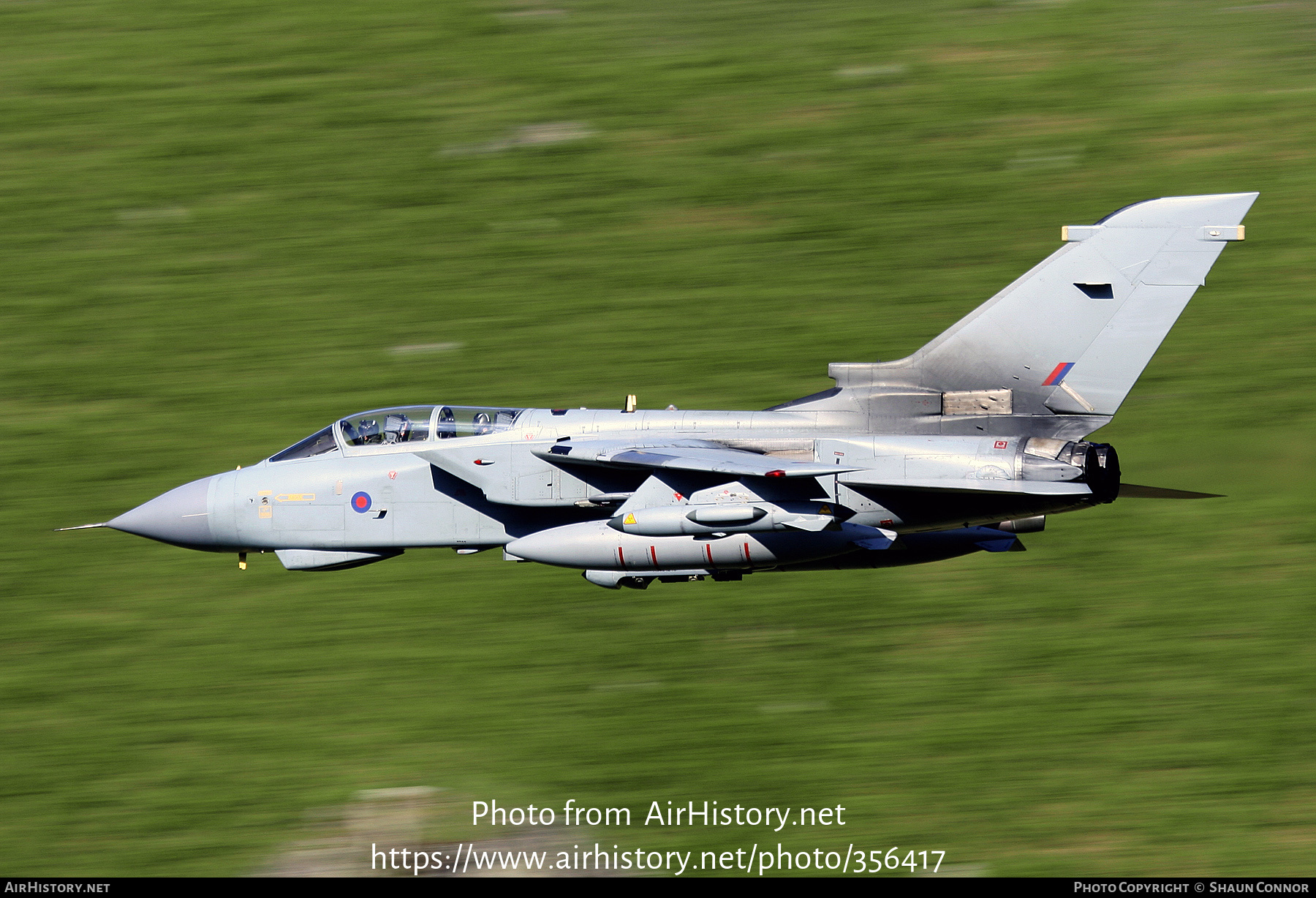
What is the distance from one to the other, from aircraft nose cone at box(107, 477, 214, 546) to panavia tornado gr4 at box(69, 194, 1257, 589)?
0.04 meters

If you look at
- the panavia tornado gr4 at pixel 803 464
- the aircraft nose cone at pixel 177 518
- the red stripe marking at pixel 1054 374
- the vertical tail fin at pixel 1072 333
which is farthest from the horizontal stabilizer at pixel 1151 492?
the aircraft nose cone at pixel 177 518

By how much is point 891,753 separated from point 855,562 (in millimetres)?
3652

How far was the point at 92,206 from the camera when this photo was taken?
26.8 metres

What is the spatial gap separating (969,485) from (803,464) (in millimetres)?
1718

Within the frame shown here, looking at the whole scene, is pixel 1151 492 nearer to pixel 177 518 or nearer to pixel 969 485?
pixel 969 485

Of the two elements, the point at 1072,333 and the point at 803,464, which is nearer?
the point at 803,464

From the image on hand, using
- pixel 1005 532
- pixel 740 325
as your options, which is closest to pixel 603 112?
pixel 740 325

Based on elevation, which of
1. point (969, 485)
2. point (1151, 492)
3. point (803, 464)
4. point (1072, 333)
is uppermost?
point (1072, 333)

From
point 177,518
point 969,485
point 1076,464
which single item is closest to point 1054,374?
point 1076,464

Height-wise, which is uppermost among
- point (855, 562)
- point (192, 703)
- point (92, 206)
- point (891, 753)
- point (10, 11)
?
point (10, 11)

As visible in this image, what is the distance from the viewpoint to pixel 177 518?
1658 cm

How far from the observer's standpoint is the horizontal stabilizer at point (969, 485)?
14.0 meters

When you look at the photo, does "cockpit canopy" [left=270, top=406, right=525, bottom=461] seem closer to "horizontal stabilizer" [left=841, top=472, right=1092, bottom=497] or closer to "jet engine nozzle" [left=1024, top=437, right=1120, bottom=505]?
"horizontal stabilizer" [left=841, top=472, right=1092, bottom=497]

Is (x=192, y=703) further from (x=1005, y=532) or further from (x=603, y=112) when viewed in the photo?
(x=603, y=112)
